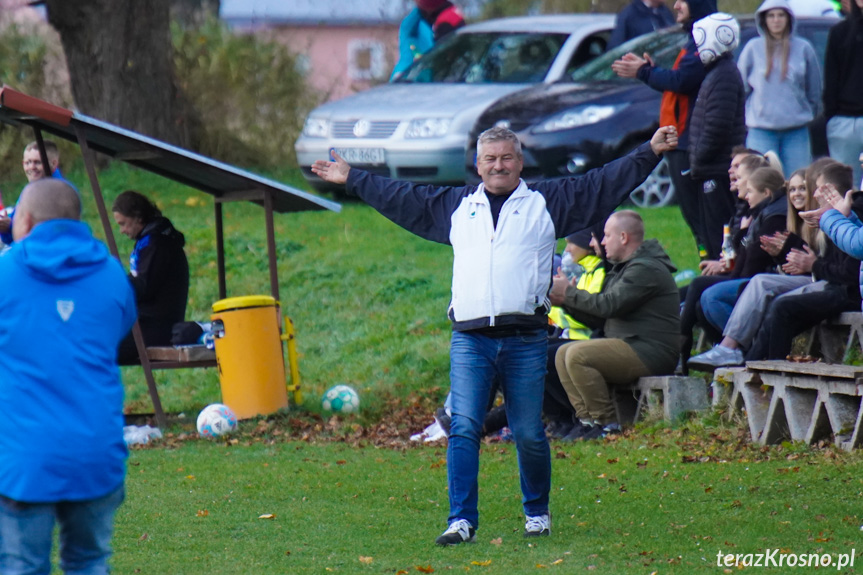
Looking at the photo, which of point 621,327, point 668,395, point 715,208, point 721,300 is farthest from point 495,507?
point 715,208

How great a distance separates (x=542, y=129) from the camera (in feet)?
45.7

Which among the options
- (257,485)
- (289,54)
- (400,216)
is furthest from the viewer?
(289,54)

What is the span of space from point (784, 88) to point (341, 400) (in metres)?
4.59

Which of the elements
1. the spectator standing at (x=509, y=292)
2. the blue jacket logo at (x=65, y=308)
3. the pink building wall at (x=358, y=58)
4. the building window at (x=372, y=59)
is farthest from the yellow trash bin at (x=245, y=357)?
the building window at (x=372, y=59)

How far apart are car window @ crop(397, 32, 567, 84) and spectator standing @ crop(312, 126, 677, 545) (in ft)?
30.7

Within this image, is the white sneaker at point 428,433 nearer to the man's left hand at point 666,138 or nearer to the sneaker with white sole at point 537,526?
the sneaker with white sole at point 537,526

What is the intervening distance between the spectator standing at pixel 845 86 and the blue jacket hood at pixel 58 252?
316 inches

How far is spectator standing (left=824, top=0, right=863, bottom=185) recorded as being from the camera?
35.4 ft

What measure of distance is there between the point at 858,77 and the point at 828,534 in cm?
571

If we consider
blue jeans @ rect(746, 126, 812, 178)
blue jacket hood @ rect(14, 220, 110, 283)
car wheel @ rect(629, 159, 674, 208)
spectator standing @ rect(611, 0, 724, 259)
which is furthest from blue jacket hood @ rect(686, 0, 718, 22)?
blue jacket hood @ rect(14, 220, 110, 283)

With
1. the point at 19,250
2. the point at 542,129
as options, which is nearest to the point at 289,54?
the point at 542,129

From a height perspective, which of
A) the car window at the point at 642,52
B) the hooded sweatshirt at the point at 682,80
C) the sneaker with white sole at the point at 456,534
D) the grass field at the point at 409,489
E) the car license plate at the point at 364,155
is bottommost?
the grass field at the point at 409,489

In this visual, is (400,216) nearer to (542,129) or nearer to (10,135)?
(542,129)

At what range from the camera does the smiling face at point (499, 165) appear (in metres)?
6.29
